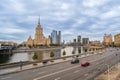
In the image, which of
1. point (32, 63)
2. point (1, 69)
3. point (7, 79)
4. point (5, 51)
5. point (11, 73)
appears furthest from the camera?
point (5, 51)

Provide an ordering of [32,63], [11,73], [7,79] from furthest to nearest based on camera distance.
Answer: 1. [32,63]
2. [11,73]
3. [7,79]

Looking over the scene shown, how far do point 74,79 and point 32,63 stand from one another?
64.1ft

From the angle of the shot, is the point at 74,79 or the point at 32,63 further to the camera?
the point at 32,63

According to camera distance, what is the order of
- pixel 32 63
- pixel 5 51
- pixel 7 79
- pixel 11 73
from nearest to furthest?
pixel 7 79
pixel 11 73
pixel 32 63
pixel 5 51

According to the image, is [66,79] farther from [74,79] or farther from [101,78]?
[101,78]

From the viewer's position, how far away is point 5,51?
184500 millimetres

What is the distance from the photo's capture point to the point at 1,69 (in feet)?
122

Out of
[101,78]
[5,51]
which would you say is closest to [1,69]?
[101,78]

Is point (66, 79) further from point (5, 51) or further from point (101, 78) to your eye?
point (5, 51)

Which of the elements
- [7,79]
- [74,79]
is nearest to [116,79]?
[74,79]

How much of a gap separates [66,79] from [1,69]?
13828 mm

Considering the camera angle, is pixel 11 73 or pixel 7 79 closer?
pixel 7 79

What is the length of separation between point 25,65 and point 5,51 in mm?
145891

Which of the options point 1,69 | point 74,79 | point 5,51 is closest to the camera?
point 74,79
